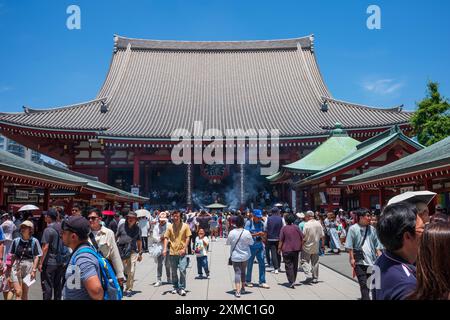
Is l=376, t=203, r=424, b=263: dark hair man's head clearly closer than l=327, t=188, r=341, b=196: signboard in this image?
Yes

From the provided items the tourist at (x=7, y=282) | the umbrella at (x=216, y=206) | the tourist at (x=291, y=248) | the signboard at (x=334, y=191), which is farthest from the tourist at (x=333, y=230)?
the umbrella at (x=216, y=206)

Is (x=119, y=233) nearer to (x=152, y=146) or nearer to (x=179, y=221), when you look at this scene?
(x=179, y=221)

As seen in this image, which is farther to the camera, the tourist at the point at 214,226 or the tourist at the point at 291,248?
the tourist at the point at 214,226

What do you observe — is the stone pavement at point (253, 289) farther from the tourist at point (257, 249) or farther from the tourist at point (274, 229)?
the tourist at point (274, 229)

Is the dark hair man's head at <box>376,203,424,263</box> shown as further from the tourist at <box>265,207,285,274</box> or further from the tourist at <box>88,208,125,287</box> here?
the tourist at <box>265,207,285,274</box>

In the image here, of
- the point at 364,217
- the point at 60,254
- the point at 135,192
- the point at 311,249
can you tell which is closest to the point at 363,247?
the point at 364,217

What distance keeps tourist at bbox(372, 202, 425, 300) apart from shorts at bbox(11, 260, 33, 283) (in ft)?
18.4

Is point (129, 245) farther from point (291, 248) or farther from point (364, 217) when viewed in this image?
point (364, 217)

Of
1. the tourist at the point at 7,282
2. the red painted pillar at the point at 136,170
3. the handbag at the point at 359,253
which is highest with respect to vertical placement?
the red painted pillar at the point at 136,170

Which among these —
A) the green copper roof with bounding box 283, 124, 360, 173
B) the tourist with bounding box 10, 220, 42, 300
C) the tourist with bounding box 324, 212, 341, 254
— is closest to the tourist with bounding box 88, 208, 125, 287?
the tourist with bounding box 10, 220, 42, 300

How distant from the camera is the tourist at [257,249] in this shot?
8992 mm

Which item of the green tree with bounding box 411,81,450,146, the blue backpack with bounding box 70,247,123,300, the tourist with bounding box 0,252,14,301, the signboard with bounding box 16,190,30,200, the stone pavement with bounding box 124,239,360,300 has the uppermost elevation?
the green tree with bounding box 411,81,450,146

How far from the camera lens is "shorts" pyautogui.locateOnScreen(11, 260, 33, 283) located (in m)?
6.41
